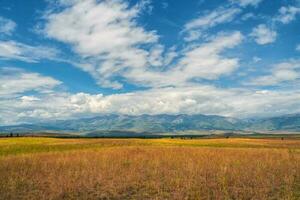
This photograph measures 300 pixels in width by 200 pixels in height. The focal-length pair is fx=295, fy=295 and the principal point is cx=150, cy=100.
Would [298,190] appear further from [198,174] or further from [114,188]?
[114,188]

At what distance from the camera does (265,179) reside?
16703 mm

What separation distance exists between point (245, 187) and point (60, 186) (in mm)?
9130

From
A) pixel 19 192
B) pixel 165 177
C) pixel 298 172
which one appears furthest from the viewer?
pixel 298 172

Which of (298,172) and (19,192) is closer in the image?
(19,192)

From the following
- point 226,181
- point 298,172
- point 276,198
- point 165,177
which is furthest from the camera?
point 298,172

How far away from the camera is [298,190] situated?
45.9 feet

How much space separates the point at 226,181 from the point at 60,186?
8784 millimetres

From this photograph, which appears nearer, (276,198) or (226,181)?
(276,198)

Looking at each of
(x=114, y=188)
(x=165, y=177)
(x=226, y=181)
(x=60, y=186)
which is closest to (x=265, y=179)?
(x=226, y=181)

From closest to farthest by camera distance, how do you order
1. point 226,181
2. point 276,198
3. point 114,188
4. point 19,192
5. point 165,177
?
point 276,198, point 19,192, point 114,188, point 226,181, point 165,177

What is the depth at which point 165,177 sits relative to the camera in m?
17.9

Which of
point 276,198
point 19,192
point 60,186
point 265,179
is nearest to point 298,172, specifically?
point 265,179

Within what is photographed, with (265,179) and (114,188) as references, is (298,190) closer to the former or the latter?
(265,179)

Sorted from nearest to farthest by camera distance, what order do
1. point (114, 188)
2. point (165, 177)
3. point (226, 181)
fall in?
point (114, 188), point (226, 181), point (165, 177)
